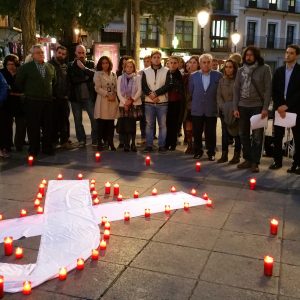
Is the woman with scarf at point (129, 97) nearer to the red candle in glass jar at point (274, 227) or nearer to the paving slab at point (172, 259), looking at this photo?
the red candle in glass jar at point (274, 227)

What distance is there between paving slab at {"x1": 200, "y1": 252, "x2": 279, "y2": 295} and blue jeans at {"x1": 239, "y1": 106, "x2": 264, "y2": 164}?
12.6 ft

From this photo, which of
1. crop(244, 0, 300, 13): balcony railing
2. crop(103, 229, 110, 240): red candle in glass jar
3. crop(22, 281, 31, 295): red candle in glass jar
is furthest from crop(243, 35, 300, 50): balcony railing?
crop(22, 281, 31, 295): red candle in glass jar

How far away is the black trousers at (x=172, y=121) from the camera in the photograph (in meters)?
9.60

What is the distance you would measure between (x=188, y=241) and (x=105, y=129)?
17.3 ft

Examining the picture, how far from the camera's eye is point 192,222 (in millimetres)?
5395

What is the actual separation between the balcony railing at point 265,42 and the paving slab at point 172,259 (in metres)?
43.7

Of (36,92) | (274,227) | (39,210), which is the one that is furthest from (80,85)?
(274,227)

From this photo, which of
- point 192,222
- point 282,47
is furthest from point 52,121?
point 282,47

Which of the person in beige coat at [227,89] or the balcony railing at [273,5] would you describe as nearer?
the person in beige coat at [227,89]

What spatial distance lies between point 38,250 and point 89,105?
5625mm

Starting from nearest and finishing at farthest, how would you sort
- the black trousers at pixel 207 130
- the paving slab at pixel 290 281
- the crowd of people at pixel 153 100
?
→ the paving slab at pixel 290 281
the crowd of people at pixel 153 100
the black trousers at pixel 207 130

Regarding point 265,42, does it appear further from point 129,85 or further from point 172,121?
point 129,85

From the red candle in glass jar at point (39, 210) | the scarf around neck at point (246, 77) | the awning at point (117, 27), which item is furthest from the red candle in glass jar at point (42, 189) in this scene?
the awning at point (117, 27)

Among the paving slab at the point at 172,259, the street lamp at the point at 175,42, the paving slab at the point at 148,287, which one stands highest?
the street lamp at the point at 175,42
